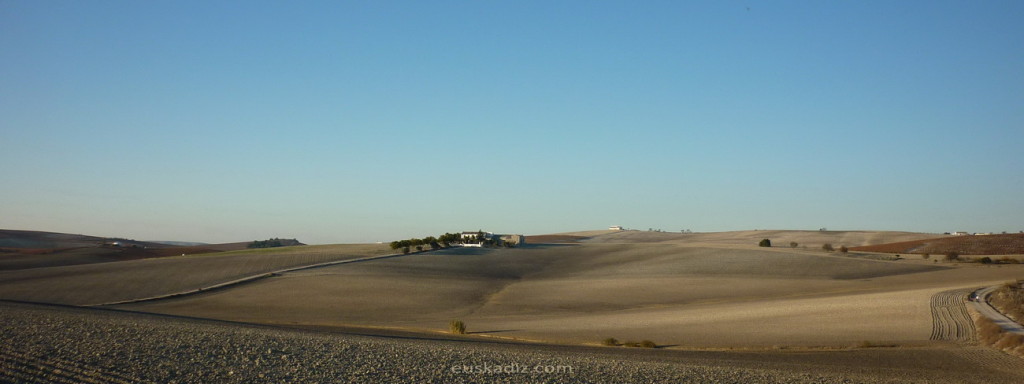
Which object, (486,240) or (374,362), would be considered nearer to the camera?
(374,362)

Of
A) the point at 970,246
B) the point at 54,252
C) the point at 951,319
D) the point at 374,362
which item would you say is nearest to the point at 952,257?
the point at 970,246

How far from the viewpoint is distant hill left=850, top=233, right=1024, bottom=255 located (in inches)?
3199

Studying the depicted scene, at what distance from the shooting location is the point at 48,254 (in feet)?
291

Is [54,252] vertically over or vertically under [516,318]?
over

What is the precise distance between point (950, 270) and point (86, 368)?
60.8m

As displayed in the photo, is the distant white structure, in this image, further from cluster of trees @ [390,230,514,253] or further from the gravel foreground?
the gravel foreground

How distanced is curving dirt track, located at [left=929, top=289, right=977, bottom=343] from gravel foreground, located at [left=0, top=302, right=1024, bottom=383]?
2815mm

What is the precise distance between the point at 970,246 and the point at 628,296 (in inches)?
2229

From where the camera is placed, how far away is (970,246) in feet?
278

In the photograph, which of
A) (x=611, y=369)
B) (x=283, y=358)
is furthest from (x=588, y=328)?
(x=283, y=358)

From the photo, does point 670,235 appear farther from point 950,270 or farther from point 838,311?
point 838,311

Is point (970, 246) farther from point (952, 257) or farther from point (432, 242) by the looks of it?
point (432, 242)

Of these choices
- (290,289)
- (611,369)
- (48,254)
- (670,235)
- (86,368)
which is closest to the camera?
(86,368)

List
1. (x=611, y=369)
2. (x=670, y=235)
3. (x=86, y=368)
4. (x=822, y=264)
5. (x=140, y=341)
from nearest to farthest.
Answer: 1. (x=86, y=368)
2. (x=611, y=369)
3. (x=140, y=341)
4. (x=822, y=264)
5. (x=670, y=235)
